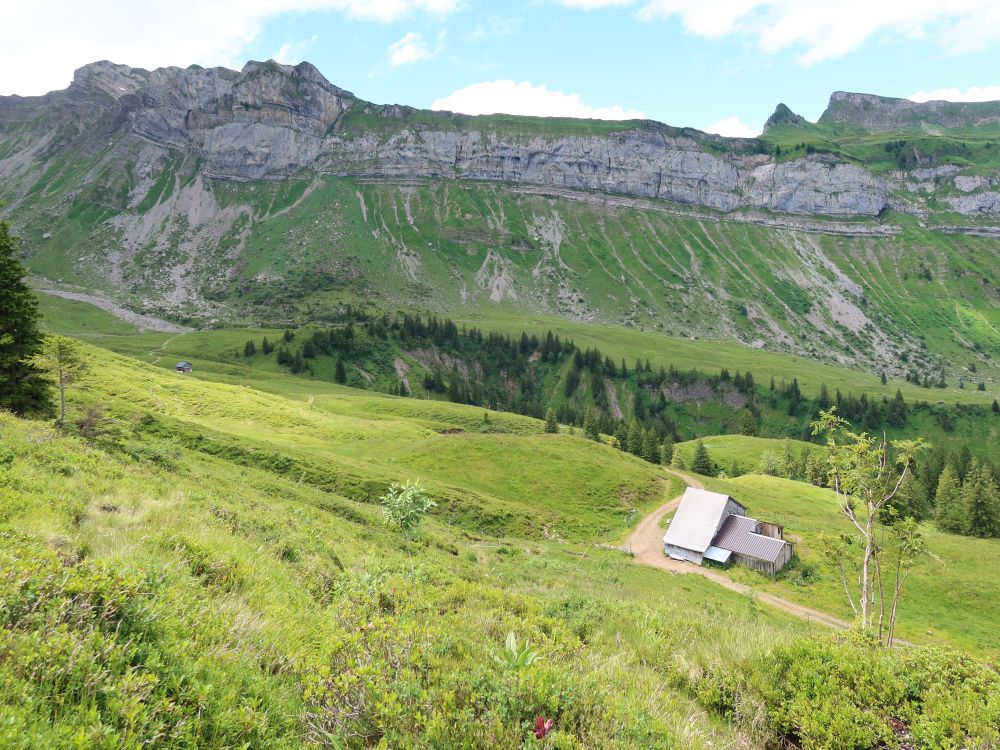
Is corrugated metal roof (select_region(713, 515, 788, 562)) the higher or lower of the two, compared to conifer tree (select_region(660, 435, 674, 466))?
higher

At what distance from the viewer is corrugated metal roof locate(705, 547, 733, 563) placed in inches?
1923

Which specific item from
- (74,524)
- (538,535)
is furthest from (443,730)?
(538,535)

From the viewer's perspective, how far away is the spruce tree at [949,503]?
252 feet

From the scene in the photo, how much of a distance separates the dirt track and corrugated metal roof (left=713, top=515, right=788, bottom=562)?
358 cm

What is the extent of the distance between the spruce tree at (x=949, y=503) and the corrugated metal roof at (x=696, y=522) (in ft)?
174

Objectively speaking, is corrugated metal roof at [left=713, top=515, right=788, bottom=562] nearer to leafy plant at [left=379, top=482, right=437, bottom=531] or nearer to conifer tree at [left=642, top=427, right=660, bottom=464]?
leafy plant at [left=379, top=482, right=437, bottom=531]

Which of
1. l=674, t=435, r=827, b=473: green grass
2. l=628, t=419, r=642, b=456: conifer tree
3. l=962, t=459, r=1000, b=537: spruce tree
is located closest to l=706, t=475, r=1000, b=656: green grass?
l=962, t=459, r=1000, b=537: spruce tree

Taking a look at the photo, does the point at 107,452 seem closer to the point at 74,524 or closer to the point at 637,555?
the point at 74,524

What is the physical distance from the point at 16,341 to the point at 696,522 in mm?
57107

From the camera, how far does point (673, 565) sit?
47188 mm

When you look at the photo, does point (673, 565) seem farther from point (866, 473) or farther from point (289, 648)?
point (289, 648)

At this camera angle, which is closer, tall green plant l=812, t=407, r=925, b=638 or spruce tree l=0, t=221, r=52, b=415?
tall green plant l=812, t=407, r=925, b=638

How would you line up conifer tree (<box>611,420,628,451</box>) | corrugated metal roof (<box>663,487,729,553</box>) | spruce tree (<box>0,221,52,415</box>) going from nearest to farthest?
1. spruce tree (<box>0,221,52,415</box>)
2. corrugated metal roof (<box>663,487,729,553</box>)
3. conifer tree (<box>611,420,628,451</box>)

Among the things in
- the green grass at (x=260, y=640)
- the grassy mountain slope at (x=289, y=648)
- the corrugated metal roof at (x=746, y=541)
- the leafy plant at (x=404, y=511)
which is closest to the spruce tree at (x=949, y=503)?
the corrugated metal roof at (x=746, y=541)
